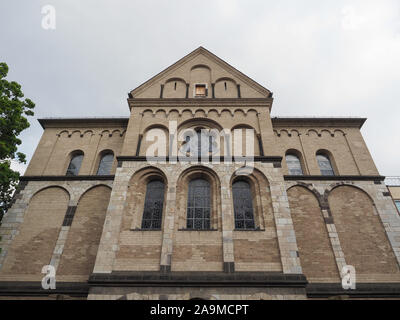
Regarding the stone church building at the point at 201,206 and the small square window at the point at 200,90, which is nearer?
the stone church building at the point at 201,206

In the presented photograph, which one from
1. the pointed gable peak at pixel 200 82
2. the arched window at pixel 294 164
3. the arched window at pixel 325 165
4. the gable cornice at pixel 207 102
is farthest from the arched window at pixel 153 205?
the arched window at pixel 325 165

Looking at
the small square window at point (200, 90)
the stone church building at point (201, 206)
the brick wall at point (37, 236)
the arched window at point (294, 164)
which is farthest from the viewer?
the small square window at point (200, 90)

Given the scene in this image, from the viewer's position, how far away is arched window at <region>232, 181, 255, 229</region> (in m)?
10.7

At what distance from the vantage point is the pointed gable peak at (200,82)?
15312mm

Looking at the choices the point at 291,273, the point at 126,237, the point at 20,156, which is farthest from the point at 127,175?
the point at 291,273

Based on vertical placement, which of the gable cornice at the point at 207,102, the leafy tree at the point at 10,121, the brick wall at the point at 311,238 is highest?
the gable cornice at the point at 207,102

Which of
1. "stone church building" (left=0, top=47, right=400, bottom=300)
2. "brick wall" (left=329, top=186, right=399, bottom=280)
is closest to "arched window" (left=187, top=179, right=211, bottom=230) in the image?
"stone church building" (left=0, top=47, right=400, bottom=300)

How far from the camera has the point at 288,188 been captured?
42.8 ft

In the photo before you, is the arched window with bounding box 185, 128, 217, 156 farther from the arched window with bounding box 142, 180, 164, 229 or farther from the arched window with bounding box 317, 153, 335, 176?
the arched window with bounding box 317, 153, 335, 176

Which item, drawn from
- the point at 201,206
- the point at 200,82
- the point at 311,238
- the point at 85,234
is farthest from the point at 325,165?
the point at 85,234

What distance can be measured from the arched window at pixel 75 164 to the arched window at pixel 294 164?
12.5 meters

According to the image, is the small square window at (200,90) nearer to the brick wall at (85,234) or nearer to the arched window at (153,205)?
the arched window at (153,205)

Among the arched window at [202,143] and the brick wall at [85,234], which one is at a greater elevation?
the arched window at [202,143]

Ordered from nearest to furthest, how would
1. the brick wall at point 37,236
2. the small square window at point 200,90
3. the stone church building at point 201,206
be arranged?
the stone church building at point 201,206 → the brick wall at point 37,236 → the small square window at point 200,90
